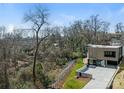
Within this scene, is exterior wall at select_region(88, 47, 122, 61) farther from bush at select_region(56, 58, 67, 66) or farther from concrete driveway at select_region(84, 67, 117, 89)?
bush at select_region(56, 58, 67, 66)

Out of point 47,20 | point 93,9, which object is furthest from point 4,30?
point 93,9

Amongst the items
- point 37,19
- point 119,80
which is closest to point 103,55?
point 119,80

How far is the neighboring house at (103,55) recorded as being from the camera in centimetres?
664

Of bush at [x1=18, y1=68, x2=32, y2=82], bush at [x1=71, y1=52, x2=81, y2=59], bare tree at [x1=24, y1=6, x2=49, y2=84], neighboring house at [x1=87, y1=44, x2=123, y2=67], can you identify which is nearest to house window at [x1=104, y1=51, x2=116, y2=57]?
neighboring house at [x1=87, y1=44, x2=123, y2=67]

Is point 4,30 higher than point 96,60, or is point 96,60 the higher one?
point 4,30

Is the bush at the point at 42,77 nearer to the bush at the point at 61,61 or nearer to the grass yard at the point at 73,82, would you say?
the grass yard at the point at 73,82

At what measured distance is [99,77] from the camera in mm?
5375

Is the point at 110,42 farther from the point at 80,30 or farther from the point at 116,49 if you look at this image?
the point at 80,30

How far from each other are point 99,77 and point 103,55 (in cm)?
154

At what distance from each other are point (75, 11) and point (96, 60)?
81.3 inches

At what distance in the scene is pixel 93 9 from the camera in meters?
5.20

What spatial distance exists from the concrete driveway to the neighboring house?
1.18 feet

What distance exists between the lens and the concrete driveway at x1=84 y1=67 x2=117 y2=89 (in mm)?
4660

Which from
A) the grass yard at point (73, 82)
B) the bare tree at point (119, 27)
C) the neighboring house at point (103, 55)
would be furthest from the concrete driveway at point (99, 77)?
the bare tree at point (119, 27)
